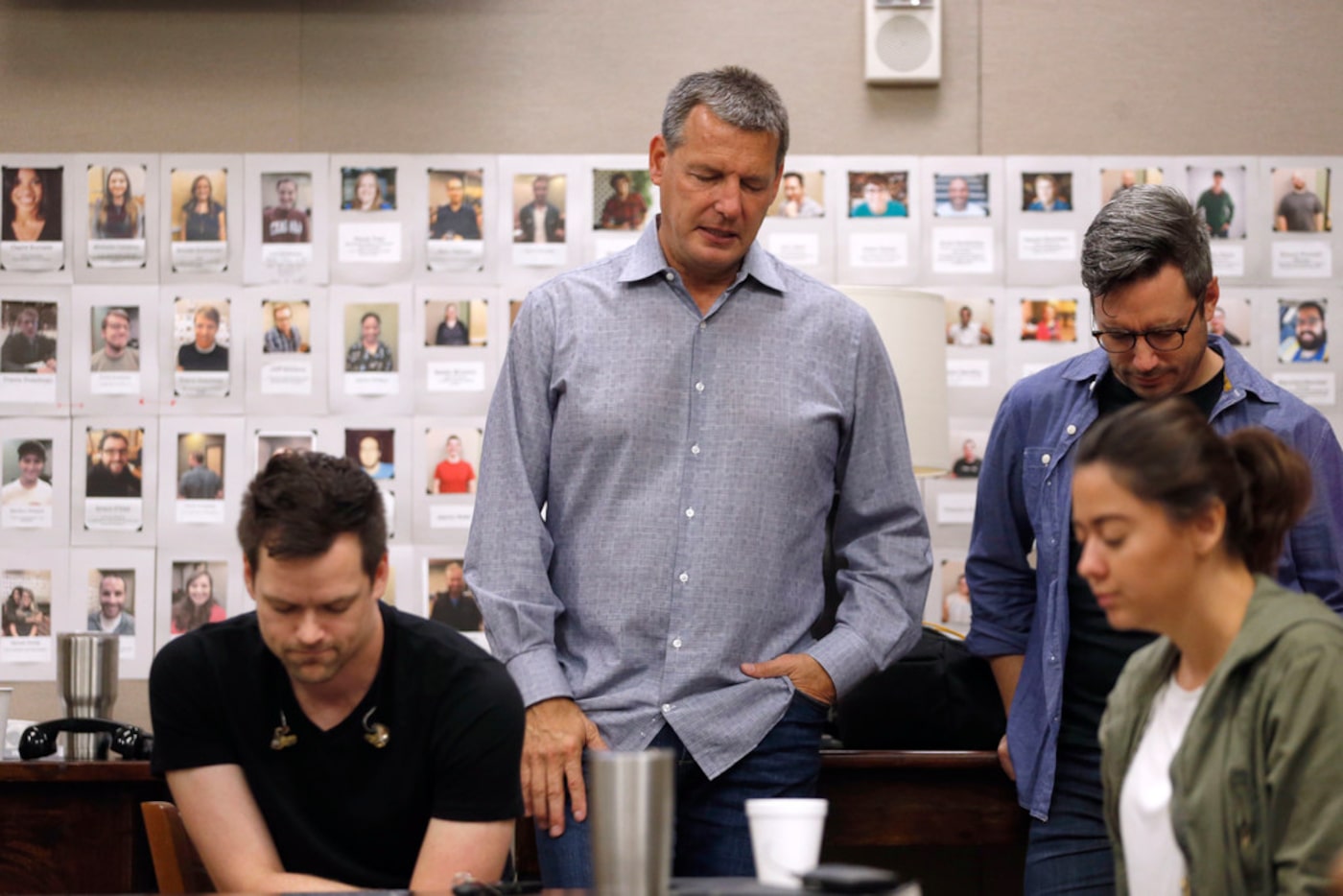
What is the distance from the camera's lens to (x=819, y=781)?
2.53 m

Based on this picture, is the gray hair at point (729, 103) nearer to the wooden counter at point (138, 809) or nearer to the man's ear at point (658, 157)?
the man's ear at point (658, 157)

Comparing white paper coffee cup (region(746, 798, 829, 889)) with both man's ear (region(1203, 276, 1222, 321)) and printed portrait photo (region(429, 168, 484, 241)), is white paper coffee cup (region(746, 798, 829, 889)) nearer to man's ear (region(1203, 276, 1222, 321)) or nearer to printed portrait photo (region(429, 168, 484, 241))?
man's ear (region(1203, 276, 1222, 321))

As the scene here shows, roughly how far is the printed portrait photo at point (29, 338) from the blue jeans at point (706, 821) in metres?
1.93

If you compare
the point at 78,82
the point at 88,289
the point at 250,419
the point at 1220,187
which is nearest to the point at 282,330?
the point at 250,419

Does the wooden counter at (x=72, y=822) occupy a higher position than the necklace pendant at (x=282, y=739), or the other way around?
the necklace pendant at (x=282, y=739)

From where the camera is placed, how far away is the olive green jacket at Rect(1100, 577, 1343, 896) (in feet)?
5.08

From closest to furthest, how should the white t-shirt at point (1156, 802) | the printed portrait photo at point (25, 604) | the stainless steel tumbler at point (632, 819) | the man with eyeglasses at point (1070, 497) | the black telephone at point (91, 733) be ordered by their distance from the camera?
the stainless steel tumbler at point (632, 819) < the white t-shirt at point (1156, 802) < the man with eyeglasses at point (1070, 497) < the black telephone at point (91, 733) < the printed portrait photo at point (25, 604)

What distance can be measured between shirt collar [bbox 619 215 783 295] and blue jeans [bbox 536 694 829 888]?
66cm

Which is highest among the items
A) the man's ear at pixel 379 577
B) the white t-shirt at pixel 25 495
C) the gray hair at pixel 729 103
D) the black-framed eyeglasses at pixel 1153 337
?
the gray hair at pixel 729 103

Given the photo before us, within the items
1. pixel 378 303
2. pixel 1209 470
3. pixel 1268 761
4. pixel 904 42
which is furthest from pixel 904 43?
pixel 1268 761

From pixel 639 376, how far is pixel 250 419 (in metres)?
1.49

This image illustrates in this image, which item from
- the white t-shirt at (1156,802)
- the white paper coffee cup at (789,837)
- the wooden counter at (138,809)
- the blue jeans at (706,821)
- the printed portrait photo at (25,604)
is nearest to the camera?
the white paper coffee cup at (789,837)

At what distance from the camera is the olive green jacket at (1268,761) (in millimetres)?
1548

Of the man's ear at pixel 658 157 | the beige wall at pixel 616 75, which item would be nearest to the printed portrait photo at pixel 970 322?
the beige wall at pixel 616 75
